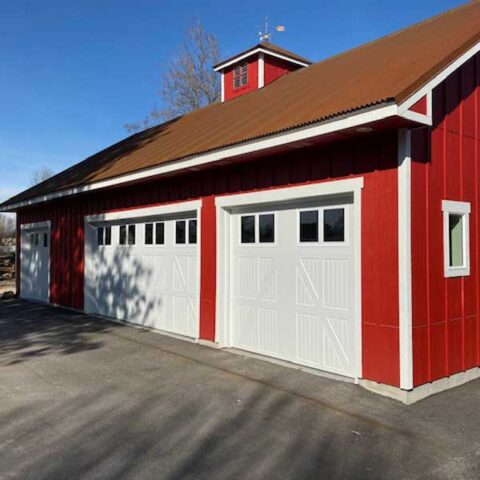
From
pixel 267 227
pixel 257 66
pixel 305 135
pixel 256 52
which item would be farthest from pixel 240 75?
pixel 305 135

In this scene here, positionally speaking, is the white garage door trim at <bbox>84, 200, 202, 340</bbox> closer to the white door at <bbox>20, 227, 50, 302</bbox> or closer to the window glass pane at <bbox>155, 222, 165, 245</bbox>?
the window glass pane at <bbox>155, 222, 165, 245</bbox>

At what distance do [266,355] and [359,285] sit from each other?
2.13 meters

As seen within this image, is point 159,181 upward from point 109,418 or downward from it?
upward

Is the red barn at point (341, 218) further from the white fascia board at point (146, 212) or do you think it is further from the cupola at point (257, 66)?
the cupola at point (257, 66)

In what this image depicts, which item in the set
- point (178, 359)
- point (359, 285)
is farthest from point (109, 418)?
point (359, 285)

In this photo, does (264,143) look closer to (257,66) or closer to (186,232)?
(186,232)

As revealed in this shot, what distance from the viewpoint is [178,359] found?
765 cm

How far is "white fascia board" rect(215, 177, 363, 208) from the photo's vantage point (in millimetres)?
6195

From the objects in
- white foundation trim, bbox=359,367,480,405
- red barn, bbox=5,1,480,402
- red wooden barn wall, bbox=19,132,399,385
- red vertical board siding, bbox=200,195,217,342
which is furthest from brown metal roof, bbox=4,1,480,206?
white foundation trim, bbox=359,367,480,405

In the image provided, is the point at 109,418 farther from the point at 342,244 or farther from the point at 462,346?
the point at 462,346

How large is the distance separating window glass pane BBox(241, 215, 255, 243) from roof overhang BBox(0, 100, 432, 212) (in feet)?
3.11

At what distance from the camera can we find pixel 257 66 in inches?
525

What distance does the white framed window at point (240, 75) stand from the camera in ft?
45.0

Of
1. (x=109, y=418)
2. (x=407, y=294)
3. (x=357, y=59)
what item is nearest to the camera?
(x=109, y=418)
